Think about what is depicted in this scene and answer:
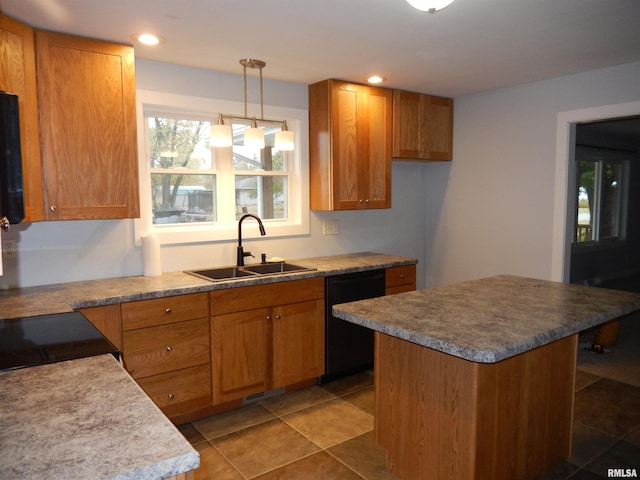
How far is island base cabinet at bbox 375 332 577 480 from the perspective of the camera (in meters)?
1.82

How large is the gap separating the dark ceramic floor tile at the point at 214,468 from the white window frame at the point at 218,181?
1378 mm

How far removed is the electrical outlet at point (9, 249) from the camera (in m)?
2.61

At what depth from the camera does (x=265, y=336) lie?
9.89ft

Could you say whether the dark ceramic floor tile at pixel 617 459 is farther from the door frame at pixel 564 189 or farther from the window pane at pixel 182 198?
the window pane at pixel 182 198

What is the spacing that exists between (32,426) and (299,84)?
10.4 feet

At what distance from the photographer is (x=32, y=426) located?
1.03m

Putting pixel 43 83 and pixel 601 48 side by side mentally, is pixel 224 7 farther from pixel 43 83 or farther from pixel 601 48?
pixel 601 48

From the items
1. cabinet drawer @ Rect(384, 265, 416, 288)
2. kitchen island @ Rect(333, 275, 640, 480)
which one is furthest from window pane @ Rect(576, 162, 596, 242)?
kitchen island @ Rect(333, 275, 640, 480)

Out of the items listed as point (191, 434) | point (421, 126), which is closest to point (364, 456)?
point (191, 434)

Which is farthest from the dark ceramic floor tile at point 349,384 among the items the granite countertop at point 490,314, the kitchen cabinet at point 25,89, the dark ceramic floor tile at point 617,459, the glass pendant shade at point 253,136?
the kitchen cabinet at point 25,89

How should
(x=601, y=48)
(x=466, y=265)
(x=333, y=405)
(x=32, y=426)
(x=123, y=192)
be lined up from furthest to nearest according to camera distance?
(x=466, y=265) → (x=333, y=405) → (x=601, y=48) → (x=123, y=192) → (x=32, y=426)

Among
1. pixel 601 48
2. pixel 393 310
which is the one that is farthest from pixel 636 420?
pixel 601 48

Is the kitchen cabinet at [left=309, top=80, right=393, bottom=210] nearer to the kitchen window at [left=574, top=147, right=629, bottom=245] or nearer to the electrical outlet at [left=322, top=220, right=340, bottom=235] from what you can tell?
the electrical outlet at [left=322, top=220, right=340, bottom=235]

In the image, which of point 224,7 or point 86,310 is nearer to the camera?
point 224,7
